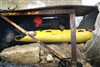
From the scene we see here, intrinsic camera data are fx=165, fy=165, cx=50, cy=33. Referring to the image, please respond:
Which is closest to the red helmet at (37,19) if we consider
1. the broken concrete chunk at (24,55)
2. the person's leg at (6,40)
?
the person's leg at (6,40)

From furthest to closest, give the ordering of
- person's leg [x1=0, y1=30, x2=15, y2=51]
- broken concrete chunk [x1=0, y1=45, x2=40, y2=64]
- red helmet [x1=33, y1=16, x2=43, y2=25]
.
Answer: red helmet [x1=33, y1=16, x2=43, y2=25], person's leg [x1=0, y1=30, x2=15, y2=51], broken concrete chunk [x1=0, y1=45, x2=40, y2=64]

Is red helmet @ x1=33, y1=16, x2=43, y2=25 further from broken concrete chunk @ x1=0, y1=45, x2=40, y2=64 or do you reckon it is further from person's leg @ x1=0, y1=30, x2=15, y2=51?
broken concrete chunk @ x1=0, y1=45, x2=40, y2=64

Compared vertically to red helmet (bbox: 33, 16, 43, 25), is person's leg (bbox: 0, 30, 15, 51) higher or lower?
lower

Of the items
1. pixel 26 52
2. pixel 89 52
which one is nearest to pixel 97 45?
pixel 89 52

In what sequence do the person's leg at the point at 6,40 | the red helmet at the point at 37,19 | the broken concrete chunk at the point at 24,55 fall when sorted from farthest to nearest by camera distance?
the red helmet at the point at 37,19 < the person's leg at the point at 6,40 < the broken concrete chunk at the point at 24,55

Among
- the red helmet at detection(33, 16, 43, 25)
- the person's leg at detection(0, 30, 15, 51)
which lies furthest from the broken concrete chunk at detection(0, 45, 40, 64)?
the red helmet at detection(33, 16, 43, 25)

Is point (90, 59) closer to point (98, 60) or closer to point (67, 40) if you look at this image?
point (98, 60)

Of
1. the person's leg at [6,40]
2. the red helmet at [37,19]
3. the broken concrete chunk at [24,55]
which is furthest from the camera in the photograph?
the red helmet at [37,19]

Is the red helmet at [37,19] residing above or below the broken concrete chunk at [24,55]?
above

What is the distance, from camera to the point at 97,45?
411 cm

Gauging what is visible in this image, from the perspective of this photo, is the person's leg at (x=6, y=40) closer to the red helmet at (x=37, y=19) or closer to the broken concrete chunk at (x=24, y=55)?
the broken concrete chunk at (x=24, y=55)

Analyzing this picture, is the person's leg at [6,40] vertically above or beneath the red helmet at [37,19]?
beneath

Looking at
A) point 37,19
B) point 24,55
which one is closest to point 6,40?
point 24,55

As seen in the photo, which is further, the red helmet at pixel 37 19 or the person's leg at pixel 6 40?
the red helmet at pixel 37 19
